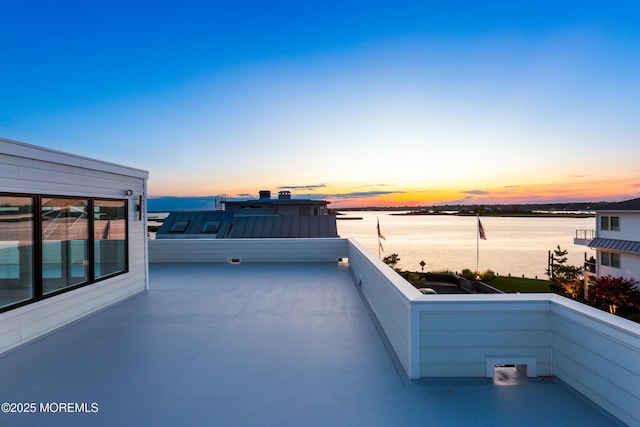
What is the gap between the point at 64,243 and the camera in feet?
11.3

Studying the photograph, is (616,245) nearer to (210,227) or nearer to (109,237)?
(210,227)

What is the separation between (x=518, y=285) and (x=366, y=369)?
20743 millimetres

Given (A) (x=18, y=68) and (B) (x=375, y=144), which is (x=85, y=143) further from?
(B) (x=375, y=144)

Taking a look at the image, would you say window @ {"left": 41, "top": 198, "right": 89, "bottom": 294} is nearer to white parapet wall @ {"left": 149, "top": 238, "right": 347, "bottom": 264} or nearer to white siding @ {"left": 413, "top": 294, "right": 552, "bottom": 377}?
white parapet wall @ {"left": 149, "top": 238, "right": 347, "bottom": 264}

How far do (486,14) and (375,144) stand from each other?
5894mm

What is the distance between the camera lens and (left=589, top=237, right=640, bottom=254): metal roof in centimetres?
1378

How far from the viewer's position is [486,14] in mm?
7168

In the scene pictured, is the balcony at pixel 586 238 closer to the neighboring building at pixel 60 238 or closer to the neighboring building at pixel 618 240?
the neighboring building at pixel 618 240

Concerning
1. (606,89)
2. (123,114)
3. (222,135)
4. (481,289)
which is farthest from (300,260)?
(481,289)

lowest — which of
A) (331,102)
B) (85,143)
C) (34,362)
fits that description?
(34,362)

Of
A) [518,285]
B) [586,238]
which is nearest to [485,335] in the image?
[586,238]

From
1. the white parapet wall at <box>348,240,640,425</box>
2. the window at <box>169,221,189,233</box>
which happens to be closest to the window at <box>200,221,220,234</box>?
the window at <box>169,221,189,233</box>

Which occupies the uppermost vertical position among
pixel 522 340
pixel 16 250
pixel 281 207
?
pixel 281 207

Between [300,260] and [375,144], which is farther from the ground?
[375,144]
